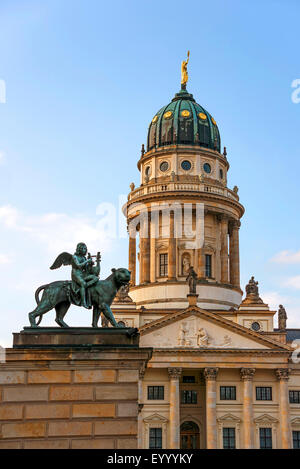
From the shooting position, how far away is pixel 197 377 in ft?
216

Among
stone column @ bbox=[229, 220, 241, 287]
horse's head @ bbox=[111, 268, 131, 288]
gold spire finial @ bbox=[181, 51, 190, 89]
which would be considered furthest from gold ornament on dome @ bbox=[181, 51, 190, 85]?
horse's head @ bbox=[111, 268, 131, 288]

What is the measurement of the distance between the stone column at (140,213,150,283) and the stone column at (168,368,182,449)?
14659 millimetres

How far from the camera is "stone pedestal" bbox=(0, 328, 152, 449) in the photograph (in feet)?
62.1

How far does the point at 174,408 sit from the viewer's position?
61906 millimetres

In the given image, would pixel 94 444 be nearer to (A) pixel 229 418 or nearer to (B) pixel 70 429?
(B) pixel 70 429

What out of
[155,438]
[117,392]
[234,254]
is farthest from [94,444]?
[234,254]

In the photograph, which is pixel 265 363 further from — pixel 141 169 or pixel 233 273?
pixel 141 169

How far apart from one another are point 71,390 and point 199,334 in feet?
147

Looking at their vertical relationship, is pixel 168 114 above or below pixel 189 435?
Answer: above

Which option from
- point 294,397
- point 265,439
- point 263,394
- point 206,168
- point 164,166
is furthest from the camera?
point 164,166

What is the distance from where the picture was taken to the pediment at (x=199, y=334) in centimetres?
6312

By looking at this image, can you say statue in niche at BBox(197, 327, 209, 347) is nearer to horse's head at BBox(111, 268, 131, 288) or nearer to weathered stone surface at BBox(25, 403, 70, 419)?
horse's head at BBox(111, 268, 131, 288)

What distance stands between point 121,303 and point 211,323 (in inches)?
417

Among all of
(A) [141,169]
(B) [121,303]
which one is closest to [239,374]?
(B) [121,303]
